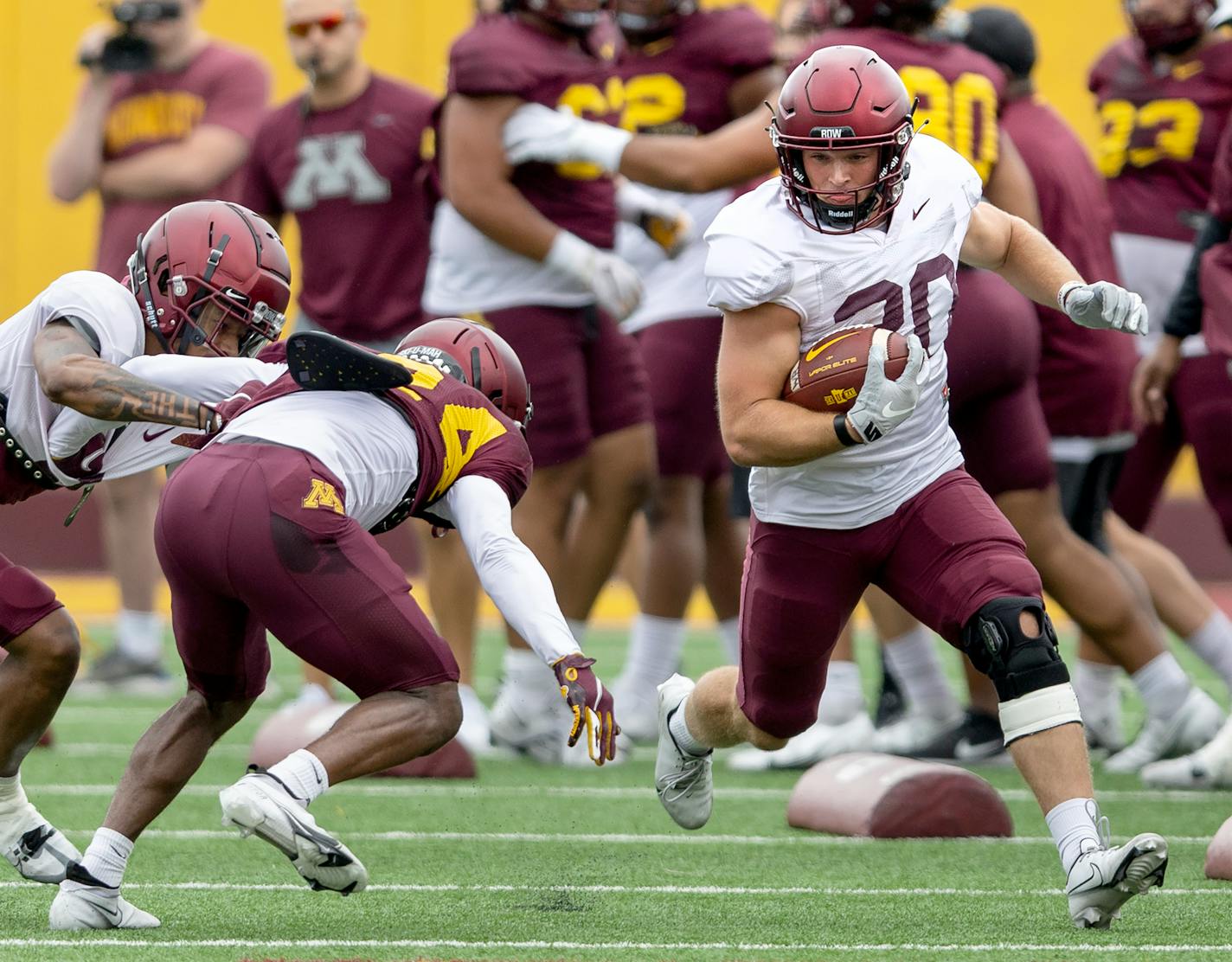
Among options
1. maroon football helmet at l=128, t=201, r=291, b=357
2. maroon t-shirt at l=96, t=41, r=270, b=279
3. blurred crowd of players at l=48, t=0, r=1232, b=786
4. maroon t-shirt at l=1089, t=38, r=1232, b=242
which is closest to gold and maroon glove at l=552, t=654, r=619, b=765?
maroon football helmet at l=128, t=201, r=291, b=357

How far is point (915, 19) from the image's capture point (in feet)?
19.1

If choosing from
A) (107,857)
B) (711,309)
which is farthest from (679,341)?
(107,857)

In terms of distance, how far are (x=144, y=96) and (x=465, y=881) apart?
4.82m

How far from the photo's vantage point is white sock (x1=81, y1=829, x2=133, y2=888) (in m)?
3.81

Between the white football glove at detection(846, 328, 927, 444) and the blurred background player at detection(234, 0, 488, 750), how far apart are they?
128 inches

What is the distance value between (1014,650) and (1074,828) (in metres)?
0.34

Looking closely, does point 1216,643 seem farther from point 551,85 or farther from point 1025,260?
point 551,85

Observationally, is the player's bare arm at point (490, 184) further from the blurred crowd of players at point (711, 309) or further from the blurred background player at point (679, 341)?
the blurred background player at point (679, 341)

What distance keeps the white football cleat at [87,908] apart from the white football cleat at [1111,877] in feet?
5.36

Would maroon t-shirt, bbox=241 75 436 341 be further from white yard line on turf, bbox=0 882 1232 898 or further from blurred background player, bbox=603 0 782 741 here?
white yard line on turf, bbox=0 882 1232 898

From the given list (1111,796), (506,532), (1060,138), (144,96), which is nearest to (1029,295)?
(506,532)

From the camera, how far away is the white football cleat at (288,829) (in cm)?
344

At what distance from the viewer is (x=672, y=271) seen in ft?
22.5

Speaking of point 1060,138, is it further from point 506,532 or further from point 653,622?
point 506,532
